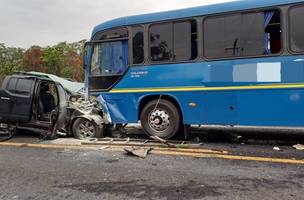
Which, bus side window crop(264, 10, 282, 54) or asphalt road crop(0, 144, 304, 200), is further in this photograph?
bus side window crop(264, 10, 282, 54)

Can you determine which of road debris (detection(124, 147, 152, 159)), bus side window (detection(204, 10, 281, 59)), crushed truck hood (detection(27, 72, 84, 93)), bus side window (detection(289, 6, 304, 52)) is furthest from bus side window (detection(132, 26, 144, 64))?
bus side window (detection(289, 6, 304, 52))

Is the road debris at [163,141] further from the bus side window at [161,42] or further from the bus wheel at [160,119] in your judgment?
the bus side window at [161,42]

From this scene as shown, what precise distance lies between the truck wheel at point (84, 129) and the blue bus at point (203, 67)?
47 centimetres

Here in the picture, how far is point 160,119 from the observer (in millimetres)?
9688

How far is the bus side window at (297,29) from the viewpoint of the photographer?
8336 millimetres

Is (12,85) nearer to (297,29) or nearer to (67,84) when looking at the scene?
(67,84)

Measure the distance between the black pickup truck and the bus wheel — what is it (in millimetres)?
1149

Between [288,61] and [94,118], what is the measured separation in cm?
458

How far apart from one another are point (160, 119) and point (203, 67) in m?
1.57

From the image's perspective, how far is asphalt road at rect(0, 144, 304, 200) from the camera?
5.50 meters

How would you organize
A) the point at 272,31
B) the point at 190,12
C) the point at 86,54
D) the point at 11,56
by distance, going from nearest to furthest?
the point at 272,31
the point at 190,12
the point at 86,54
the point at 11,56

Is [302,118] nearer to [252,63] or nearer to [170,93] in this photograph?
[252,63]

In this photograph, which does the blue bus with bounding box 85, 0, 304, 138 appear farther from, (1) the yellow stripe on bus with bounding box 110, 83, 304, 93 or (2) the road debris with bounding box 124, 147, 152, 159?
(2) the road debris with bounding box 124, 147, 152, 159

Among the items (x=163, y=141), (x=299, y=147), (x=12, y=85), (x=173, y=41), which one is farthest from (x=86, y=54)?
(x=299, y=147)
